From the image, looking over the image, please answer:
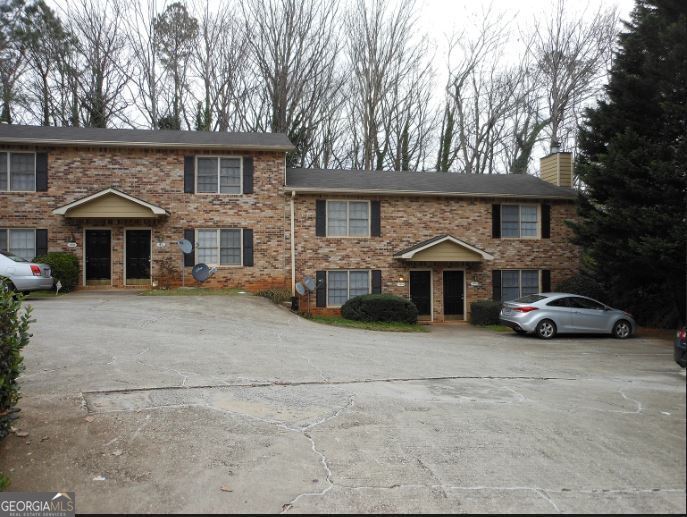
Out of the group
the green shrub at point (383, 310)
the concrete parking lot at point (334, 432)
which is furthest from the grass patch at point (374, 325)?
the concrete parking lot at point (334, 432)

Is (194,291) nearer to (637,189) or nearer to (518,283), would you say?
(518,283)

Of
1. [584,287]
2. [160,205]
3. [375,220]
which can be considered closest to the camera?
[160,205]

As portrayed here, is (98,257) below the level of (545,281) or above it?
above

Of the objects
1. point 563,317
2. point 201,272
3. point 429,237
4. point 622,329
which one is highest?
point 429,237

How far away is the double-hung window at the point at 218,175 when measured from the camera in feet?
62.1

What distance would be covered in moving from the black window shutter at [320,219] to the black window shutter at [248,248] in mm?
2554

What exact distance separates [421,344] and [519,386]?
17.5 ft

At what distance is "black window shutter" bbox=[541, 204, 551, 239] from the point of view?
68.9ft

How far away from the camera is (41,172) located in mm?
18141

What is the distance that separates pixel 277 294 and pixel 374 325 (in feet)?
13.3

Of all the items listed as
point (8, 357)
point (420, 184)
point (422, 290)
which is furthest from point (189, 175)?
point (8, 357)

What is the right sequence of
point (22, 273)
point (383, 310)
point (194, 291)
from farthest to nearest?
point (194, 291), point (383, 310), point (22, 273)

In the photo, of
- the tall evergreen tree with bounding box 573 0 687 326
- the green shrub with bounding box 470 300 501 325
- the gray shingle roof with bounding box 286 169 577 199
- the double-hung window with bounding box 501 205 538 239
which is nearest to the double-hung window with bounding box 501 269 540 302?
the double-hung window with bounding box 501 205 538 239

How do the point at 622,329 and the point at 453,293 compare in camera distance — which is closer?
the point at 622,329
